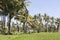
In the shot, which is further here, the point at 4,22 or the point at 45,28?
the point at 45,28

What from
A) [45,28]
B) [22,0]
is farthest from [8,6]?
[45,28]

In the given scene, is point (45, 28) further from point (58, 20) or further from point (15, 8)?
point (15, 8)

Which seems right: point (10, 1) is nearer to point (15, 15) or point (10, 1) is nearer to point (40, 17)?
point (15, 15)

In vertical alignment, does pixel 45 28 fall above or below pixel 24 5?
below

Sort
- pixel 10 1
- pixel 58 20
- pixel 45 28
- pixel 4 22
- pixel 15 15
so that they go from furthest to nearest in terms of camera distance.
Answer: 1. pixel 58 20
2. pixel 45 28
3. pixel 4 22
4. pixel 15 15
5. pixel 10 1

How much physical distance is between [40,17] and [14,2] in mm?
57043

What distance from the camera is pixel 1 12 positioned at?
41.3m

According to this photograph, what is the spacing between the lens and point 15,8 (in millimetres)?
40781

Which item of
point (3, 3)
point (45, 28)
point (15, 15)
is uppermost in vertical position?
point (3, 3)

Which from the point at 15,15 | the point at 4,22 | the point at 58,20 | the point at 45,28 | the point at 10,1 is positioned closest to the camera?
the point at 10,1

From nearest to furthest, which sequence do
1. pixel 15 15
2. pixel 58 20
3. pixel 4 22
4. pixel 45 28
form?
pixel 15 15
pixel 4 22
pixel 45 28
pixel 58 20

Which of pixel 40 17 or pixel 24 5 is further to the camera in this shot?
pixel 40 17

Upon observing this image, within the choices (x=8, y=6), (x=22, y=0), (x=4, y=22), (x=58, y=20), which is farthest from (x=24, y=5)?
(x=58, y=20)

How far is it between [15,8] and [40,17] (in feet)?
186
